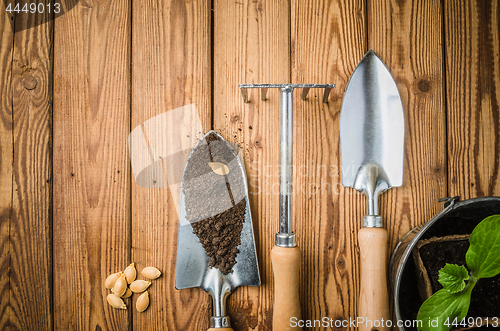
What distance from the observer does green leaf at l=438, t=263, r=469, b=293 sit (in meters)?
0.44

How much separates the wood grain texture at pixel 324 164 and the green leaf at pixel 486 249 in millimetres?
194

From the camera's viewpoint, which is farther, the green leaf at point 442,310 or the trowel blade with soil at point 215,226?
the trowel blade with soil at point 215,226

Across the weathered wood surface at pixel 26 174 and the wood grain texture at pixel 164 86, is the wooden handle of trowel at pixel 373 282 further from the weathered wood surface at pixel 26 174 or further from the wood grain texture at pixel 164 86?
the weathered wood surface at pixel 26 174

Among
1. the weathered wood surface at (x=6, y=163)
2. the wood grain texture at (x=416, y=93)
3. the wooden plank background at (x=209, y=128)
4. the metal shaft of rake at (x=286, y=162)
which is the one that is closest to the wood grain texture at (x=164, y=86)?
the wooden plank background at (x=209, y=128)

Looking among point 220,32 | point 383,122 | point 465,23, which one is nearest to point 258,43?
point 220,32

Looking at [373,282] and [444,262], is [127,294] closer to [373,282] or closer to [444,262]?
[373,282]

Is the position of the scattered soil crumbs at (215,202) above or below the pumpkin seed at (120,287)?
above

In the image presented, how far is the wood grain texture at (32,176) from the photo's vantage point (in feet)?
1.95

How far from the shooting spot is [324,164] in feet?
1.94

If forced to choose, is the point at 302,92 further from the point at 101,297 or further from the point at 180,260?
the point at 101,297

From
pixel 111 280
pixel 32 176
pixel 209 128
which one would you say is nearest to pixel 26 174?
pixel 32 176

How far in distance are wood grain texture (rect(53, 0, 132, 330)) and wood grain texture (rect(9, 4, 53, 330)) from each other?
2 centimetres

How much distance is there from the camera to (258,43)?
600mm

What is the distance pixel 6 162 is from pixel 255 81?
1.92 feet
